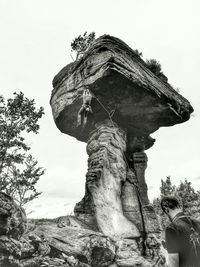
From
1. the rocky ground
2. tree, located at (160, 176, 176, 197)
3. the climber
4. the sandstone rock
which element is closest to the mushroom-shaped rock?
the climber

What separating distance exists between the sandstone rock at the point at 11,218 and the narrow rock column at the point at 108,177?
381 centimetres

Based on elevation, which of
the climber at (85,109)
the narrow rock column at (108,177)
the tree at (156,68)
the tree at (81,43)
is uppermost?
the tree at (81,43)

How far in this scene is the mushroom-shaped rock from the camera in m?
11.2

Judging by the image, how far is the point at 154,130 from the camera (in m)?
14.4

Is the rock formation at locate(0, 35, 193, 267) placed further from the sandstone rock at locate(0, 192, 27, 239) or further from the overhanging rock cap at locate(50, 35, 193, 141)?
the sandstone rock at locate(0, 192, 27, 239)

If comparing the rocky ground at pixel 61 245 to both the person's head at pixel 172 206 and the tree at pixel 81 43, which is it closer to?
the person's head at pixel 172 206

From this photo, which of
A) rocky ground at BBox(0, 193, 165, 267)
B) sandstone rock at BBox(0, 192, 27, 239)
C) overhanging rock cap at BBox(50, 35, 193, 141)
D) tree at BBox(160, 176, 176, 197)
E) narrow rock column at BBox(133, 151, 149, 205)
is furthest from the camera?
tree at BBox(160, 176, 176, 197)

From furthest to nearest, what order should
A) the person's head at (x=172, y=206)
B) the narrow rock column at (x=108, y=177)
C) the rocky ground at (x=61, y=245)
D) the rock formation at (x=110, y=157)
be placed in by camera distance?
the narrow rock column at (x=108, y=177) < the rock formation at (x=110, y=157) < the rocky ground at (x=61, y=245) < the person's head at (x=172, y=206)

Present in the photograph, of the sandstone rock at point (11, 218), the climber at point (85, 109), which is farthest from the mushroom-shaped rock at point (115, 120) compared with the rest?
the sandstone rock at point (11, 218)

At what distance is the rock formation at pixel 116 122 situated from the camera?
Answer: 1114 cm

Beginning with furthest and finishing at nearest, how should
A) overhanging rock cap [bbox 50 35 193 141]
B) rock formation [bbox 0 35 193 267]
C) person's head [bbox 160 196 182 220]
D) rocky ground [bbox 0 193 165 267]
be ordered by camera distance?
overhanging rock cap [bbox 50 35 193 141], rock formation [bbox 0 35 193 267], rocky ground [bbox 0 193 165 267], person's head [bbox 160 196 182 220]

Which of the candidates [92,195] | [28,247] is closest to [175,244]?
[28,247]

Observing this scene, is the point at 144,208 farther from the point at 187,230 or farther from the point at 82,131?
the point at 187,230

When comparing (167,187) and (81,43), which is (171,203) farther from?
(167,187)
